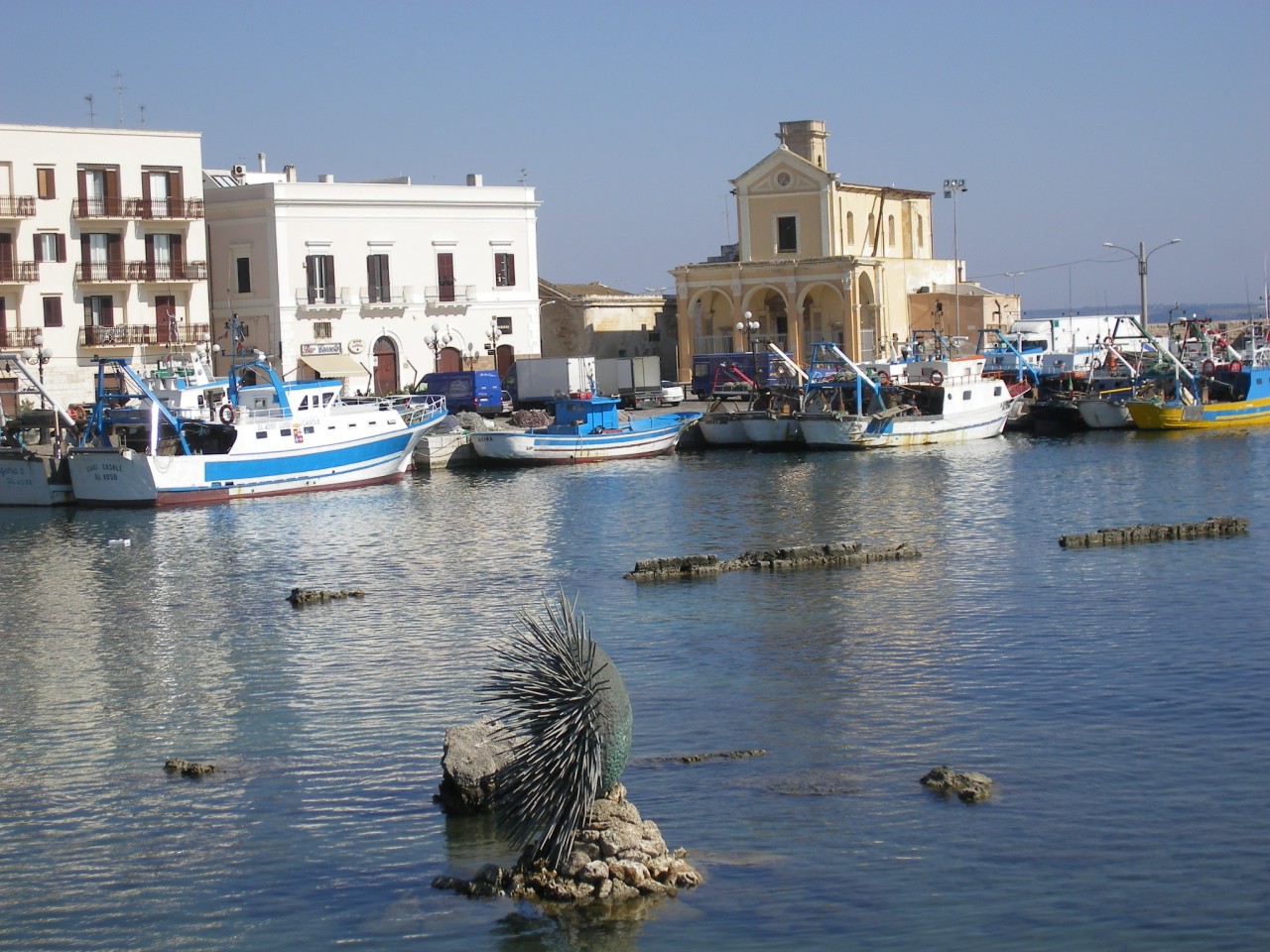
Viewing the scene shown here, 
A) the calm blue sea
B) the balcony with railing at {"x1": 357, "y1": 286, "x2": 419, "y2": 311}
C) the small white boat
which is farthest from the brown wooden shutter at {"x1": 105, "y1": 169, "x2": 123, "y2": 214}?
the calm blue sea

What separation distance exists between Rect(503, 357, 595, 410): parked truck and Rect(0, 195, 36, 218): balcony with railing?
16.9 meters

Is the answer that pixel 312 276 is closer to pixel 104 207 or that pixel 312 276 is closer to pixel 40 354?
pixel 104 207

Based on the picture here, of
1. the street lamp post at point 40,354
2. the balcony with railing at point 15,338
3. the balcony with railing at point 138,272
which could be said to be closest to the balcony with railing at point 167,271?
the balcony with railing at point 138,272

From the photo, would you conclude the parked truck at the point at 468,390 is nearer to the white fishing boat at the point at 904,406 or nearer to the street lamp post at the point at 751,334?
the street lamp post at the point at 751,334

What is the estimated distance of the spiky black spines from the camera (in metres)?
12.2

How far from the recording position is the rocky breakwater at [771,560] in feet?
88.7

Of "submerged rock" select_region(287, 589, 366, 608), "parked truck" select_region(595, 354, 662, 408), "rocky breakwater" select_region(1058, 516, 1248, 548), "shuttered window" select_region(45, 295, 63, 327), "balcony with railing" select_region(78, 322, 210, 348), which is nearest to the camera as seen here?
"submerged rock" select_region(287, 589, 366, 608)

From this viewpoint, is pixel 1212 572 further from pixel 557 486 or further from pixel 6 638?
pixel 557 486

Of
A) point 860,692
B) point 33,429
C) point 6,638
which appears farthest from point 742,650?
point 33,429

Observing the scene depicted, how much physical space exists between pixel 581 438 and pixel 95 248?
18136mm

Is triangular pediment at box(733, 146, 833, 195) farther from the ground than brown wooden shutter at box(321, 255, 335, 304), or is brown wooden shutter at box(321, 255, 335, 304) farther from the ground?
triangular pediment at box(733, 146, 833, 195)

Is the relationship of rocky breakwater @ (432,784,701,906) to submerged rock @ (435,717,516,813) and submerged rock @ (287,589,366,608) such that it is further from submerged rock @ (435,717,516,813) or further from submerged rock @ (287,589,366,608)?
submerged rock @ (287,589,366,608)

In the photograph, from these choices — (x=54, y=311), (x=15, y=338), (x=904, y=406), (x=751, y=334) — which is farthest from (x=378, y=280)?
(x=904, y=406)

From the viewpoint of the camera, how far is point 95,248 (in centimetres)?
5494
